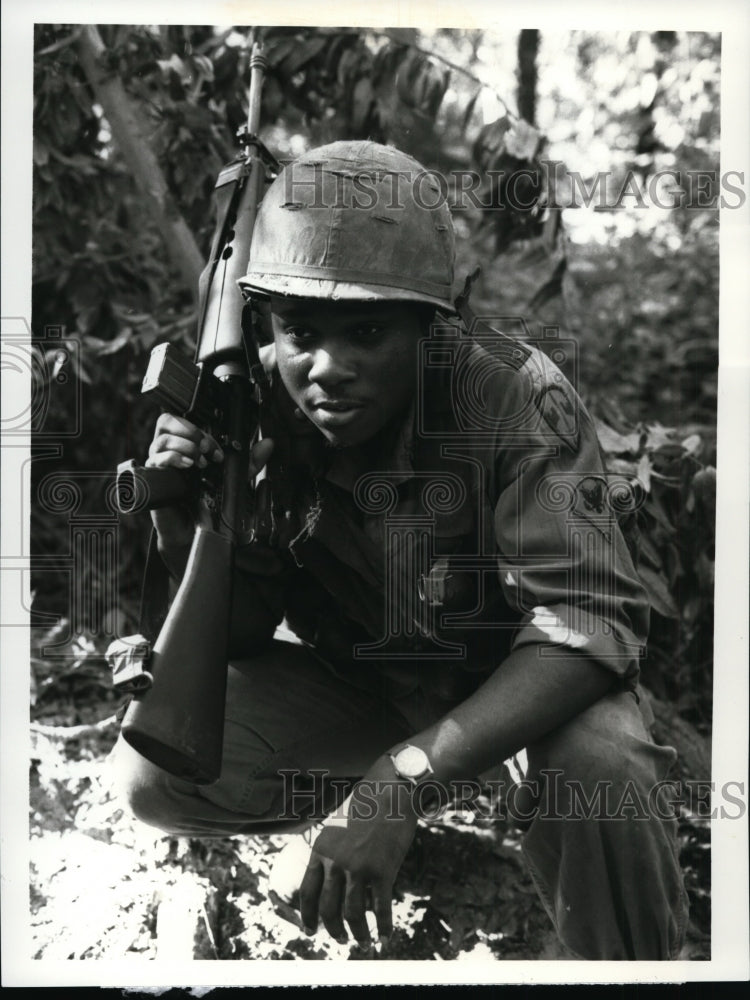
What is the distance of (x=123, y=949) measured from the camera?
3.87 meters

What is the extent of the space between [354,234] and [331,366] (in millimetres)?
345

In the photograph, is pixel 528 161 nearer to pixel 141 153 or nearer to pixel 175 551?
pixel 141 153

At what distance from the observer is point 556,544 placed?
11.9 feet

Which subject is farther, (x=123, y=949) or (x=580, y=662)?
(x=123, y=949)

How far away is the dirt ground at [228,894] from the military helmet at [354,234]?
5.02 ft

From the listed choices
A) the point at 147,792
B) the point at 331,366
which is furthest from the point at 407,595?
the point at 147,792

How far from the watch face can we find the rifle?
50cm

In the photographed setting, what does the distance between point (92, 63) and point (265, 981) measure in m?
2.71

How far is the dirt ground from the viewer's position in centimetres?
387

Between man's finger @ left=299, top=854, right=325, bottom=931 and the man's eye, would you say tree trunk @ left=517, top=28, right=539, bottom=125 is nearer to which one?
the man's eye

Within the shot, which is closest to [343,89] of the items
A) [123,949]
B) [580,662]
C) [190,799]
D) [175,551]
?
[175,551]

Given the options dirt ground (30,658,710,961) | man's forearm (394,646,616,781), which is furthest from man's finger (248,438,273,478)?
dirt ground (30,658,710,961)

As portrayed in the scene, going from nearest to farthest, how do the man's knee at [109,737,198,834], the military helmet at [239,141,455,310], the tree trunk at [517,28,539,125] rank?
the military helmet at [239,141,455,310]
the man's knee at [109,737,198,834]
the tree trunk at [517,28,539,125]

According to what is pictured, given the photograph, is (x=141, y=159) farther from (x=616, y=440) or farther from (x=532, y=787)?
(x=532, y=787)
